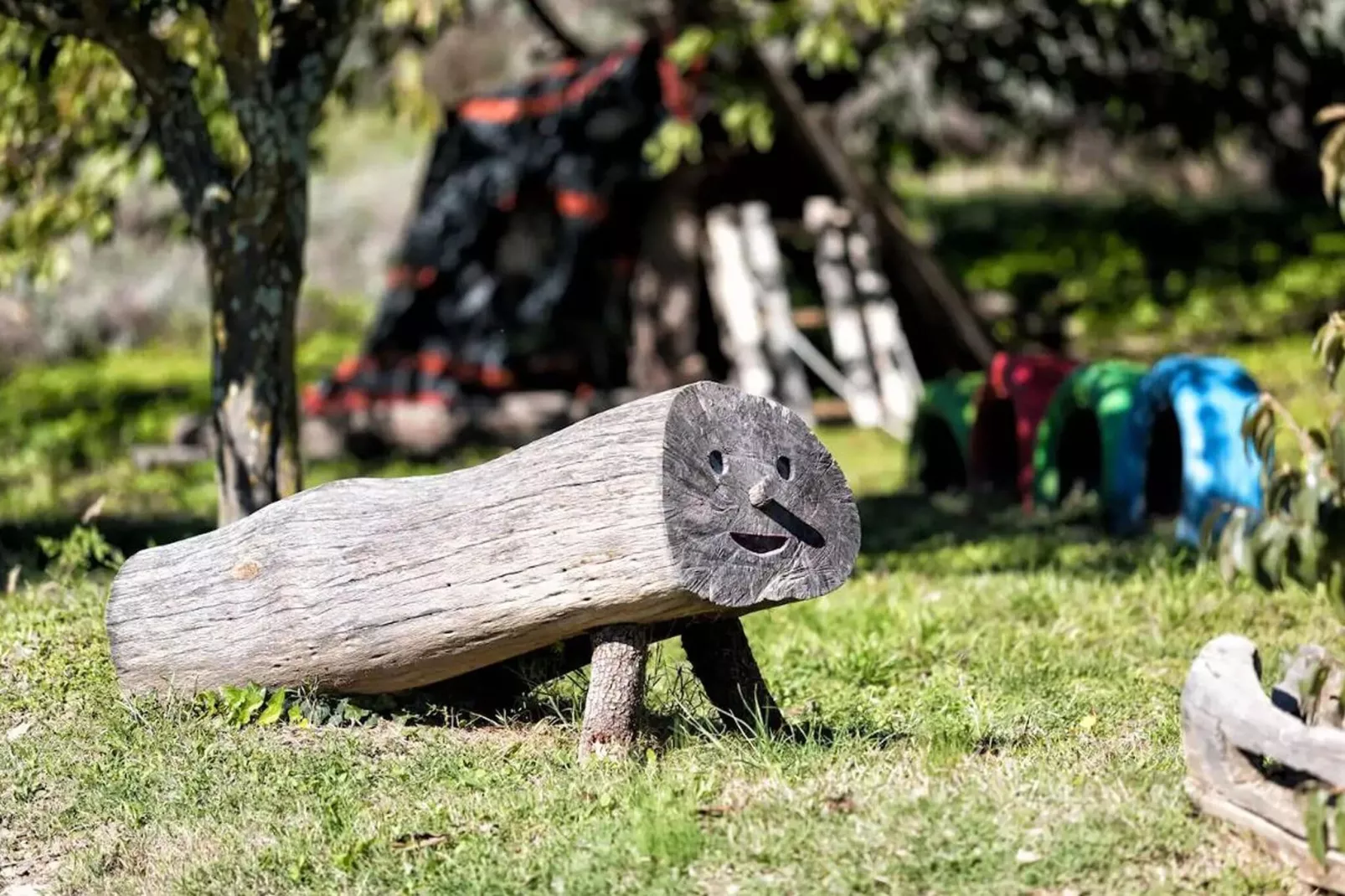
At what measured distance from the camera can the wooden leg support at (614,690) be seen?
17.0 ft

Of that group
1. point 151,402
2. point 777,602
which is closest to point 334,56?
point 777,602

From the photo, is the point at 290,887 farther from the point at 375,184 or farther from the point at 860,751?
the point at 375,184

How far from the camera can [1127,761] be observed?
201 inches

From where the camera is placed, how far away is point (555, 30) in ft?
46.1

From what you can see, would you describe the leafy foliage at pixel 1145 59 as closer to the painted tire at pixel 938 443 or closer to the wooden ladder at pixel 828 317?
the wooden ladder at pixel 828 317

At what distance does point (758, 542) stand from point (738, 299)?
10226mm

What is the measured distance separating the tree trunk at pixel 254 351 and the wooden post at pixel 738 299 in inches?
286

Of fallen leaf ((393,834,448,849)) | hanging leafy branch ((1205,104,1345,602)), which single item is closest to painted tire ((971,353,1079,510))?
fallen leaf ((393,834,448,849))

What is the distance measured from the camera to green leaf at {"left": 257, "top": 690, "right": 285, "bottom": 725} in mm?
5613

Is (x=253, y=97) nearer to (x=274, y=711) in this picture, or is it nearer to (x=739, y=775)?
(x=274, y=711)

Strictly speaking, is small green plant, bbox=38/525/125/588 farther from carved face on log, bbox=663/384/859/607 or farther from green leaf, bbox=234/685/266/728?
carved face on log, bbox=663/384/859/607

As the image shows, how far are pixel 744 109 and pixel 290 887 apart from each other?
31.0ft

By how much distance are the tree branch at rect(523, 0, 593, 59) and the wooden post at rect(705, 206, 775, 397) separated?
176 cm

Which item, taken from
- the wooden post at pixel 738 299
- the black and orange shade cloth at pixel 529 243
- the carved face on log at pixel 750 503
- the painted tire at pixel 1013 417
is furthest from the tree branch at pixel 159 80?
the wooden post at pixel 738 299
